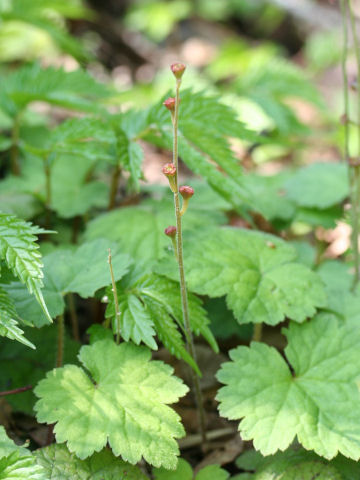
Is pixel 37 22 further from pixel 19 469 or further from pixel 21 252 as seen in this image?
pixel 19 469

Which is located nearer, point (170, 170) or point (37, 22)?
point (170, 170)

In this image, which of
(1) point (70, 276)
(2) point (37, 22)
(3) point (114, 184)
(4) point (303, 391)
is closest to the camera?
(4) point (303, 391)

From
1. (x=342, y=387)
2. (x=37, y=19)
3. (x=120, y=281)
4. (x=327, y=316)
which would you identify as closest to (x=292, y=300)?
(x=327, y=316)

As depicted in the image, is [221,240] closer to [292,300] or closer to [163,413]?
[292,300]

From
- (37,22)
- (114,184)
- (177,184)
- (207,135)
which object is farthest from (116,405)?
(37,22)

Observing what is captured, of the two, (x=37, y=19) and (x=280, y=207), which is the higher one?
(x=37, y=19)

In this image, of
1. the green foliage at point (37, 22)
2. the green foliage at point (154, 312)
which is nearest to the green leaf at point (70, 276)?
the green foliage at point (154, 312)
